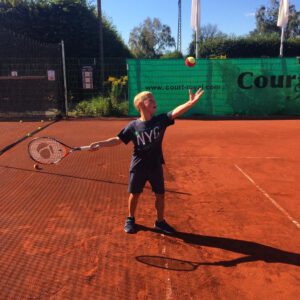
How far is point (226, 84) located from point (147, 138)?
12390 mm

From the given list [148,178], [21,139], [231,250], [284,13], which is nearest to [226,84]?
[284,13]

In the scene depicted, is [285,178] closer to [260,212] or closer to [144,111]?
[260,212]

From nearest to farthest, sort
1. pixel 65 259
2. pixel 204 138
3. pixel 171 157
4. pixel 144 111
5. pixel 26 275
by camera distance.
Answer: pixel 26 275
pixel 65 259
pixel 144 111
pixel 171 157
pixel 204 138

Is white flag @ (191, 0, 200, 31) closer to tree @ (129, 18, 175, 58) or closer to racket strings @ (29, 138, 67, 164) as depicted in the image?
racket strings @ (29, 138, 67, 164)

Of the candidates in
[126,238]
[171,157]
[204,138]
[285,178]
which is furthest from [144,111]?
[204,138]

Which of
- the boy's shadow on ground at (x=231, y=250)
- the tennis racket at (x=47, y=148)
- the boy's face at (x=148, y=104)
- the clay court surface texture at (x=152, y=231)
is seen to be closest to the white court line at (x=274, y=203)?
the clay court surface texture at (x=152, y=231)

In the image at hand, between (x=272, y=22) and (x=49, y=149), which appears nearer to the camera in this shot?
(x=49, y=149)

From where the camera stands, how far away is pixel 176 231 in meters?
4.55

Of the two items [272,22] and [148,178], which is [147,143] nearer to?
[148,178]

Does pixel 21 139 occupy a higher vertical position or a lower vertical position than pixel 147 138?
lower

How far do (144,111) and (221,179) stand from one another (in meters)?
2.88

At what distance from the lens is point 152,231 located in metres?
4.55

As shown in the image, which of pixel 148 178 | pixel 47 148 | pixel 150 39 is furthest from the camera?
pixel 150 39

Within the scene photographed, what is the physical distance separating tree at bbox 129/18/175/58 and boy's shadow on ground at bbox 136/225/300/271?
168ft
